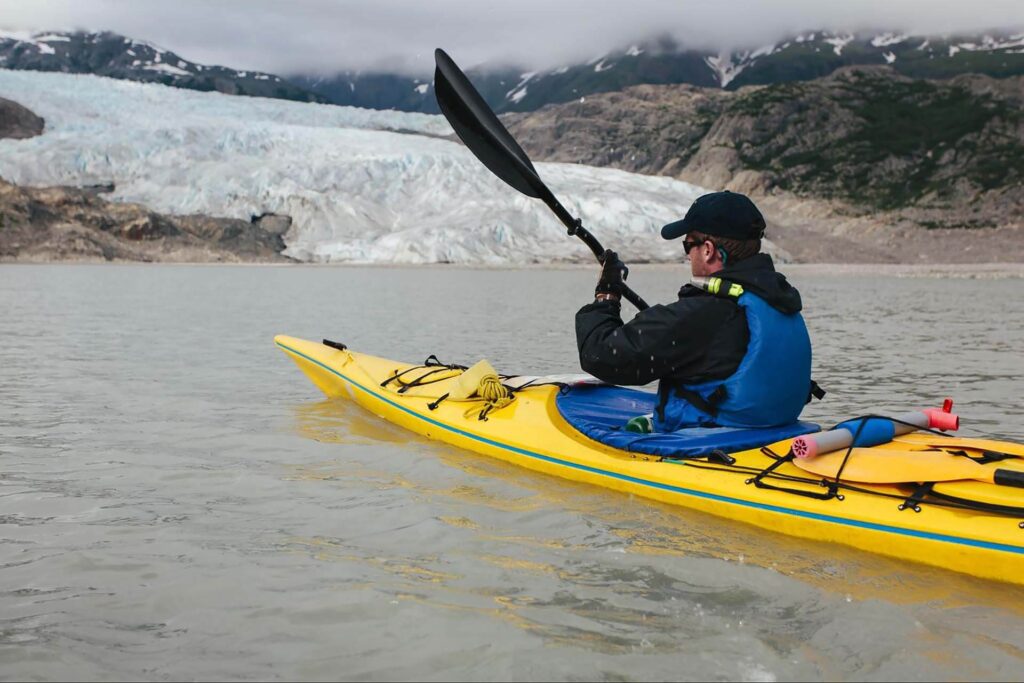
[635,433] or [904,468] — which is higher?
[904,468]

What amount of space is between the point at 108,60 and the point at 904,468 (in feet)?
544

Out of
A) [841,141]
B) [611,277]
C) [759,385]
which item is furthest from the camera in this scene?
[841,141]

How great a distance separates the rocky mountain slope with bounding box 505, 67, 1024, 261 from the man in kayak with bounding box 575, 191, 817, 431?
60.9 metres

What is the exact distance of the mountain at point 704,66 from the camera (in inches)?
6432

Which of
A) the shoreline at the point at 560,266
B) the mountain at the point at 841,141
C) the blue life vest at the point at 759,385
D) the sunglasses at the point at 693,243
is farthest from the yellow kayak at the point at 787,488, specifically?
the mountain at the point at 841,141

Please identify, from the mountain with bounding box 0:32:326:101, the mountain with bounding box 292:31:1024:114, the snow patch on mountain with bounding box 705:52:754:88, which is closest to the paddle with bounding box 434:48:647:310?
the mountain with bounding box 0:32:326:101

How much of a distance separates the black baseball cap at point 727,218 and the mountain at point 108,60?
149 m

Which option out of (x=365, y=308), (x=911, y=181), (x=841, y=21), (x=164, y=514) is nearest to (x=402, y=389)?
(x=164, y=514)

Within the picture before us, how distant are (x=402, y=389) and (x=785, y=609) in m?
3.75

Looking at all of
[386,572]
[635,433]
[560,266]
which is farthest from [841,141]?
[386,572]

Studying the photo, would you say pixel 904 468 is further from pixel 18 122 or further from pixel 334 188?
pixel 18 122

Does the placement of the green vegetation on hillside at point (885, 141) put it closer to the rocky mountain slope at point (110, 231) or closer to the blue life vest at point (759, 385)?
the rocky mountain slope at point (110, 231)

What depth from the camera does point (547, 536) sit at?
12.9ft

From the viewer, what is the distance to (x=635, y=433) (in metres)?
4.53
